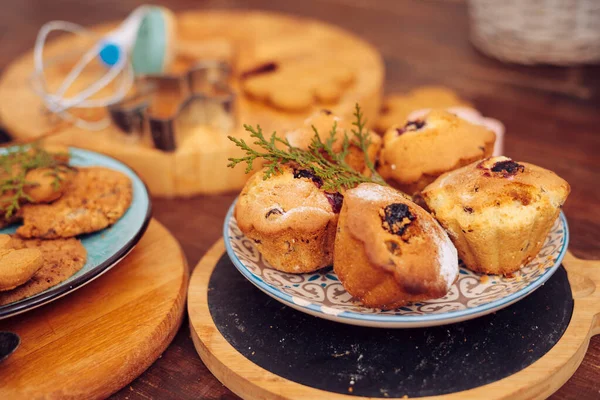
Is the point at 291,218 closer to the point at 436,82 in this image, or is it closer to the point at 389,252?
the point at 389,252

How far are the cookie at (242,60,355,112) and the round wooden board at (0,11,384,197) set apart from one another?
0.9 inches

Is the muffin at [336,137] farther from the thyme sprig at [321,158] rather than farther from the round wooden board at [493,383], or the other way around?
the round wooden board at [493,383]

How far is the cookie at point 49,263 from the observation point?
1.08 metres

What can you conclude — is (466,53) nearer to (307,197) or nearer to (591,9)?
(591,9)

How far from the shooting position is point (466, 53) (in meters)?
2.53

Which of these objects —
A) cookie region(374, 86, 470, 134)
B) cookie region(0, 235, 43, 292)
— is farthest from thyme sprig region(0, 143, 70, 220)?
cookie region(374, 86, 470, 134)

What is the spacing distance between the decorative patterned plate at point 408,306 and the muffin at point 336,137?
0.23 meters

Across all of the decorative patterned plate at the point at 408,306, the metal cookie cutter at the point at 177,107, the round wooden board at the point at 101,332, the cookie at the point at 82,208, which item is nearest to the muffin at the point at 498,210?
the decorative patterned plate at the point at 408,306

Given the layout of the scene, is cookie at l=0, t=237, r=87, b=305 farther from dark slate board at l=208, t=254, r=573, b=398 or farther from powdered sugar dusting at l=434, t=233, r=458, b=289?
powdered sugar dusting at l=434, t=233, r=458, b=289

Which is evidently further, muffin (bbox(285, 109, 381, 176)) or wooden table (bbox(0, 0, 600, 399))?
muffin (bbox(285, 109, 381, 176))

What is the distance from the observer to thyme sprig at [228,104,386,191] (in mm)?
1128

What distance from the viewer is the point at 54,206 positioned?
51.4 inches

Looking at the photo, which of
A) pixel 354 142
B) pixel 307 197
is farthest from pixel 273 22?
pixel 307 197

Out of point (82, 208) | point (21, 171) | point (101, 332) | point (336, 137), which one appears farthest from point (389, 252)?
point (21, 171)
